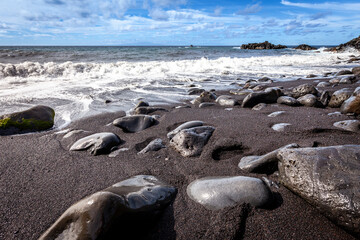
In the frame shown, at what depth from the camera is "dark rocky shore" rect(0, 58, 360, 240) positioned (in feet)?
3.88

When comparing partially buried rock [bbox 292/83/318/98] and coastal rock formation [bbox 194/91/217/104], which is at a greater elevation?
partially buried rock [bbox 292/83/318/98]

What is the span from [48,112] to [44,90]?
9.71 feet

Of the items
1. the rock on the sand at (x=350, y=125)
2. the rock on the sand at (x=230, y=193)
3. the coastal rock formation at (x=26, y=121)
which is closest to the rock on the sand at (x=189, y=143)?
the rock on the sand at (x=230, y=193)

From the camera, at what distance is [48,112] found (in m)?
3.37

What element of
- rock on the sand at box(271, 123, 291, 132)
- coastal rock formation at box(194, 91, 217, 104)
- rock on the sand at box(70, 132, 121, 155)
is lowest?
coastal rock formation at box(194, 91, 217, 104)

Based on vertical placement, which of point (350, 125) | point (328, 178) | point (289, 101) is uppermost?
point (328, 178)

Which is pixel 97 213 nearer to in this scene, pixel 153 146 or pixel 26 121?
pixel 153 146

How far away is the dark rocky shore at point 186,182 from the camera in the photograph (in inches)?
46.6

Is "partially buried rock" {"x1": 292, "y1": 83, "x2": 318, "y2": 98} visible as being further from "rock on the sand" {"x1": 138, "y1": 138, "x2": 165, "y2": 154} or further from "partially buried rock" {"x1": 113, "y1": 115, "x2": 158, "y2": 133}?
"rock on the sand" {"x1": 138, "y1": 138, "x2": 165, "y2": 154}

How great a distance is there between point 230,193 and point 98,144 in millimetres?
1508

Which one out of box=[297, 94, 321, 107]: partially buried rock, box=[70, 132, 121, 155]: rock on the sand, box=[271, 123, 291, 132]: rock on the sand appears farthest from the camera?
box=[297, 94, 321, 107]: partially buried rock

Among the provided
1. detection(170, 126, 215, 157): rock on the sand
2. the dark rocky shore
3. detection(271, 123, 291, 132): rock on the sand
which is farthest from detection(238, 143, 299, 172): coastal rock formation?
detection(271, 123, 291, 132): rock on the sand

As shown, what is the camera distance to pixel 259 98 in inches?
163

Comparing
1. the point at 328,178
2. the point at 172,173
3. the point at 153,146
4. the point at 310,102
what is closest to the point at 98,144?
the point at 153,146
